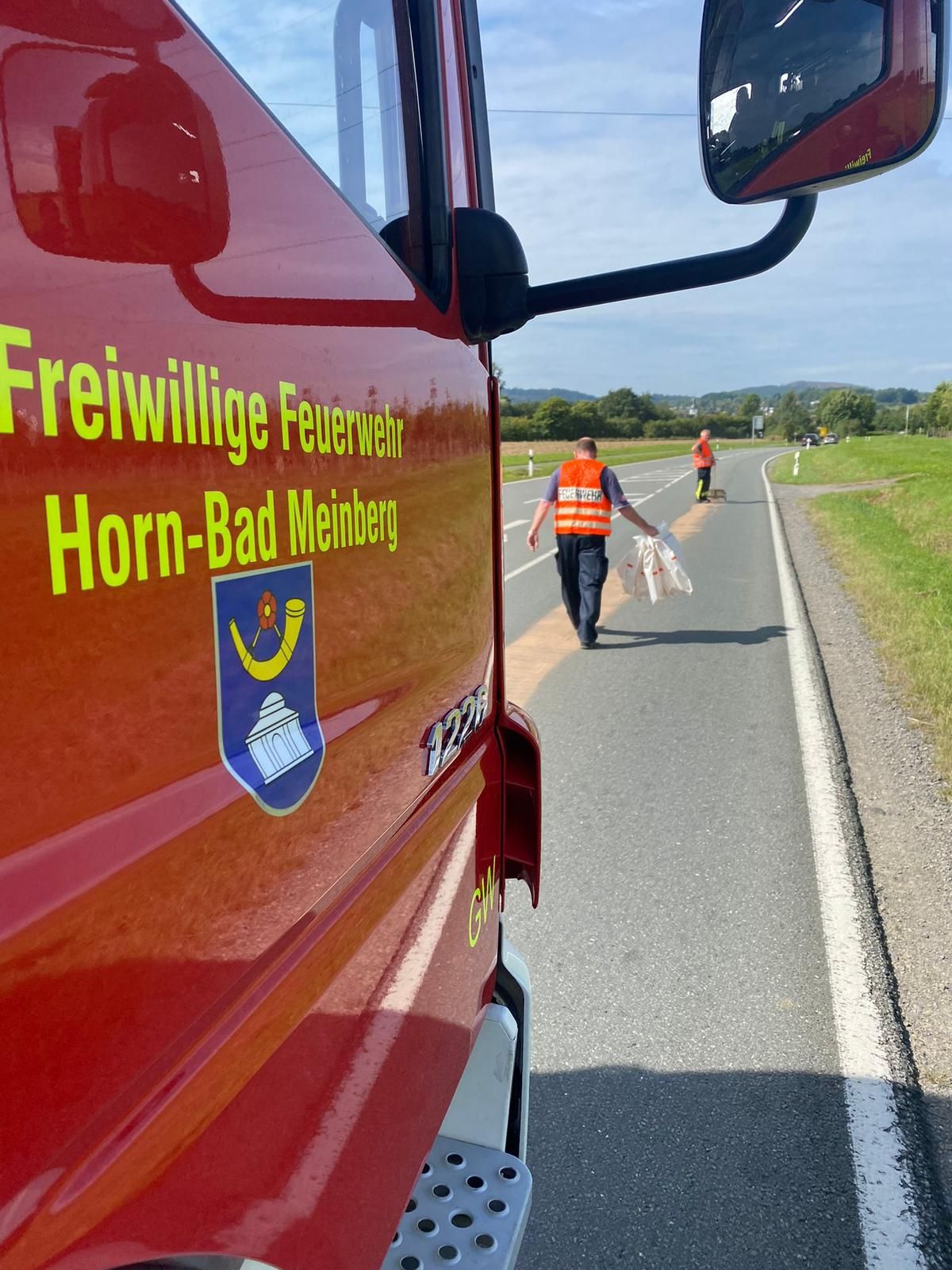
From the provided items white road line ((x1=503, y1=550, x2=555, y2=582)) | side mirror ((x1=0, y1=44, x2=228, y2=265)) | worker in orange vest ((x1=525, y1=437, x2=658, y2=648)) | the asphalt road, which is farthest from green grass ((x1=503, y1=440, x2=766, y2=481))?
side mirror ((x1=0, y1=44, x2=228, y2=265))

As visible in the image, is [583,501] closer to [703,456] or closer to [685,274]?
[685,274]

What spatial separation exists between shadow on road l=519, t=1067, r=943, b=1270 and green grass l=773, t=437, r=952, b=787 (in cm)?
306

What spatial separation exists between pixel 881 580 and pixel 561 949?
9155 mm

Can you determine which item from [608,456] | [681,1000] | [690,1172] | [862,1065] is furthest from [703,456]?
[608,456]

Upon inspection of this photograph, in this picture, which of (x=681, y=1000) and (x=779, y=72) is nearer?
(x=779, y=72)

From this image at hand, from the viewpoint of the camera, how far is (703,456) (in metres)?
22.8

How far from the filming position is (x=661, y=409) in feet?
359

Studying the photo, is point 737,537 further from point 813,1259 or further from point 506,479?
point 813,1259

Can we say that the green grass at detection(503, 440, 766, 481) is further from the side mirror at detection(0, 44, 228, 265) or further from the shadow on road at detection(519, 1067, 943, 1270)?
the side mirror at detection(0, 44, 228, 265)

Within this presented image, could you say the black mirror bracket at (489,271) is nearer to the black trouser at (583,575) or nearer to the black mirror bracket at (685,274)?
the black mirror bracket at (685,274)

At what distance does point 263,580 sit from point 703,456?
2279 centimetres

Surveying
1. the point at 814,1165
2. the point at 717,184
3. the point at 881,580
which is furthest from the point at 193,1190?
the point at 881,580

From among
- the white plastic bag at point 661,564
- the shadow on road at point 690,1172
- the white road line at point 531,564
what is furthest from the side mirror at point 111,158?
the white road line at point 531,564

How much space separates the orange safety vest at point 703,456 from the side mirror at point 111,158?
22226 mm
